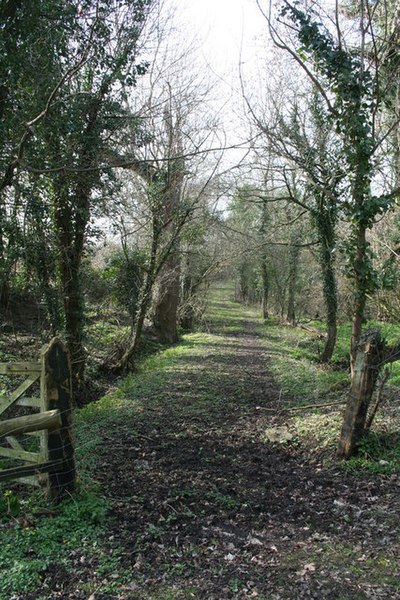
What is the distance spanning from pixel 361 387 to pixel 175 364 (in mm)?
8831

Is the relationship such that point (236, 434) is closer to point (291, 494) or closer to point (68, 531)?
point (291, 494)

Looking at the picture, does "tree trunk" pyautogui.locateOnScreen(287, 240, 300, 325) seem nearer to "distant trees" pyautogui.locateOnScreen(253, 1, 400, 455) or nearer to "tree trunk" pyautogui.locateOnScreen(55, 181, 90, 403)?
"tree trunk" pyautogui.locateOnScreen(55, 181, 90, 403)

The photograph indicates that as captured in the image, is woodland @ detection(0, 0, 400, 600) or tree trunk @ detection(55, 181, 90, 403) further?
tree trunk @ detection(55, 181, 90, 403)

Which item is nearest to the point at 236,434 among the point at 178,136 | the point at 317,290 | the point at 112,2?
the point at 112,2

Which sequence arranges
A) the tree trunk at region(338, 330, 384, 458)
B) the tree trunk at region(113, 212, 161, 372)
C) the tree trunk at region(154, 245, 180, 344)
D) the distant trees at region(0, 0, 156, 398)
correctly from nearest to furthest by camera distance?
the tree trunk at region(338, 330, 384, 458) < the distant trees at region(0, 0, 156, 398) < the tree trunk at region(113, 212, 161, 372) < the tree trunk at region(154, 245, 180, 344)

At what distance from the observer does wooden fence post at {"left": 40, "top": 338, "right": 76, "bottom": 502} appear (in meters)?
4.62

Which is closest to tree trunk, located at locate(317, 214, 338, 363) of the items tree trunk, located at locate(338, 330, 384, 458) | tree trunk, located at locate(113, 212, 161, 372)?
tree trunk, located at locate(113, 212, 161, 372)

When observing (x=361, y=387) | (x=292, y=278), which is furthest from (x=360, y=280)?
(x=292, y=278)

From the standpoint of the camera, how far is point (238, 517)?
15.3ft

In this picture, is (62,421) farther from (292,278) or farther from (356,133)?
(292,278)

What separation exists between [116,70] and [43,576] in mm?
8189

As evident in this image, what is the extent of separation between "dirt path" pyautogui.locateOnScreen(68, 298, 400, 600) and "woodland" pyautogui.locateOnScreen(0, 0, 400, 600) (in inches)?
1.0

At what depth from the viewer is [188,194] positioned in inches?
591

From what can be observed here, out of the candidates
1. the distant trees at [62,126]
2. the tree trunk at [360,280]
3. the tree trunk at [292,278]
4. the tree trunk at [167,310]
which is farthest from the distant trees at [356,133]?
the tree trunk at [292,278]
